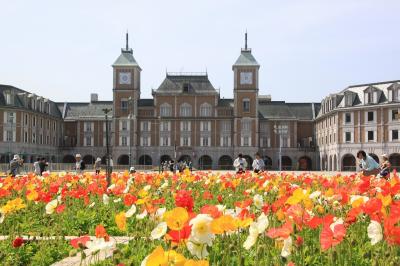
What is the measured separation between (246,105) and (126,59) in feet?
57.7

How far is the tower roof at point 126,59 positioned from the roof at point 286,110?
62.0ft

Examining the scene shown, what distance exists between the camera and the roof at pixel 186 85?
7225 centimetres

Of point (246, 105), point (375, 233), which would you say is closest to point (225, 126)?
point (246, 105)

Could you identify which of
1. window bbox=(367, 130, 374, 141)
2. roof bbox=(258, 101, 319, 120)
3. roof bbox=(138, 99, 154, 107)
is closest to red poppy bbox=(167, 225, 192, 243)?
window bbox=(367, 130, 374, 141)

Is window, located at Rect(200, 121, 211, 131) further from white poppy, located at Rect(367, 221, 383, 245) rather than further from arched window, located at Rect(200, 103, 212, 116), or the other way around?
white poppy, located at Rect(367, 221, 383, 245)

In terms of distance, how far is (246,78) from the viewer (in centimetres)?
7231

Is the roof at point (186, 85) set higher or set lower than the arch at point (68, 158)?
higher

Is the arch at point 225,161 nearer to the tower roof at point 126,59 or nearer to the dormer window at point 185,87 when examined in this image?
the dormer window at point 185,87

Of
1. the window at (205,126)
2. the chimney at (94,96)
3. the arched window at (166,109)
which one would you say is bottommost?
the window at (205,126)

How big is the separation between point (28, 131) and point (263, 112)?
104 ft

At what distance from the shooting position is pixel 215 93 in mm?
72000

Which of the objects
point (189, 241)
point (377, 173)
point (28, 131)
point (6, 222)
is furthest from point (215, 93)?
point (189, 241)

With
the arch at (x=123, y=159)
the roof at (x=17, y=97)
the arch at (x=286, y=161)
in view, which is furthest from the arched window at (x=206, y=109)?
the roof at (x=17, y=97)

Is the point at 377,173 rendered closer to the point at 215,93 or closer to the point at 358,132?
the point at 358,132
